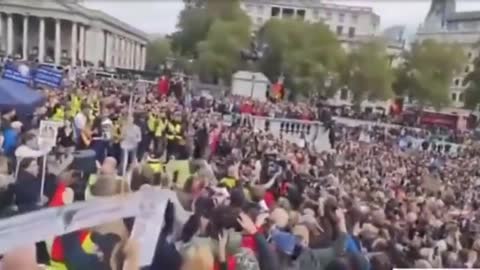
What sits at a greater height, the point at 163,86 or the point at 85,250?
the point at 163,86

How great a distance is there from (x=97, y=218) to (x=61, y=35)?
0.50 meters

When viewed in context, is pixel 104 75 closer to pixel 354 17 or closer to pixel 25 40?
pixel 25 40

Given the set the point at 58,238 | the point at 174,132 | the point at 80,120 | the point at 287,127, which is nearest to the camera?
the point at 58,238

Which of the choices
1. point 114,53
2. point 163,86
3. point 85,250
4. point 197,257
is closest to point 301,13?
point 163,86

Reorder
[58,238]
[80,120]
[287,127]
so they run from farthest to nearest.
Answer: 1. [287,127]
2. [80,120]
3. [58,238]

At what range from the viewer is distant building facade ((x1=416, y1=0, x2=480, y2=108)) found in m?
2.24

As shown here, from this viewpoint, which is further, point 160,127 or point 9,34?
point 160,127

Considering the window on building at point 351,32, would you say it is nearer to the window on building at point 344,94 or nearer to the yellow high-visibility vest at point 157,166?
the window on building at point 344,94

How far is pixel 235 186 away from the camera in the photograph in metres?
2.18

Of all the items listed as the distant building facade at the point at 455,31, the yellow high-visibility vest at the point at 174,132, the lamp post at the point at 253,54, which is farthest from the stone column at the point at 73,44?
the distant building facade at the point at 455,31

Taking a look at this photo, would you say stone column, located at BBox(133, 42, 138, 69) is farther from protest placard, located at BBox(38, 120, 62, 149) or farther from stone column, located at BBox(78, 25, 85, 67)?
protest placard, located at BBox(38, 120, 62, 149)

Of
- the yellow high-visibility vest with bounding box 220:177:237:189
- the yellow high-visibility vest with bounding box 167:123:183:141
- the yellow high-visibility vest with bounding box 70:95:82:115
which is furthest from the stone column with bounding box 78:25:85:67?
the yellow high-visibility vest with bounding box 220:177:237:189

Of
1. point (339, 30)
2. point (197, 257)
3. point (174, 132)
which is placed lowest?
point (197, 257)

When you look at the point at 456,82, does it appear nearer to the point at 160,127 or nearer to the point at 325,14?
the point at 325,14
